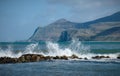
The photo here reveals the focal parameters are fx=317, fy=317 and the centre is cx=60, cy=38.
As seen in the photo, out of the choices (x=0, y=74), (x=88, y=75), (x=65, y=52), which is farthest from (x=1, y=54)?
(x=88, y=75)

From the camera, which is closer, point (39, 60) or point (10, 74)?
point (10, 74)

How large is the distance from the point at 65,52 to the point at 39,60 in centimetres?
1337

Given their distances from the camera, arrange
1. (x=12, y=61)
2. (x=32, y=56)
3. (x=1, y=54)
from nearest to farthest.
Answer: (x=12, y=61)
(x=32, y=56)
(x=1, y=54)

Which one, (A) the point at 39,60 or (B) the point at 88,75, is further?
(A) the point at 39,60

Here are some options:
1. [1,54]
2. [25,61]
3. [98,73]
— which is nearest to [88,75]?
[98,73]

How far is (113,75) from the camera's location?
26.6m

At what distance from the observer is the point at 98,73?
28312mm

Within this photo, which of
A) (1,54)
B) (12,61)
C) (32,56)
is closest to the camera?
(12,61)

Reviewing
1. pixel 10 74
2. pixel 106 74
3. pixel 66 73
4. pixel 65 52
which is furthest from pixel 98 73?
pixel 65 52

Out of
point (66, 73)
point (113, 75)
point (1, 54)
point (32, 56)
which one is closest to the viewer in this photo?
point (113, 75)

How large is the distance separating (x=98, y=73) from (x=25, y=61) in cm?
1458

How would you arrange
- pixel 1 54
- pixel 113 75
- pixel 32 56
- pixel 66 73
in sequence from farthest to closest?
pixel 1 54, pixel 32 56, pixel 66 73, pixel 113 75

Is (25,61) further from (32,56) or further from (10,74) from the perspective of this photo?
Answer: (10,74)

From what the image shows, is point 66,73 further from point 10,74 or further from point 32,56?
point 32,56
